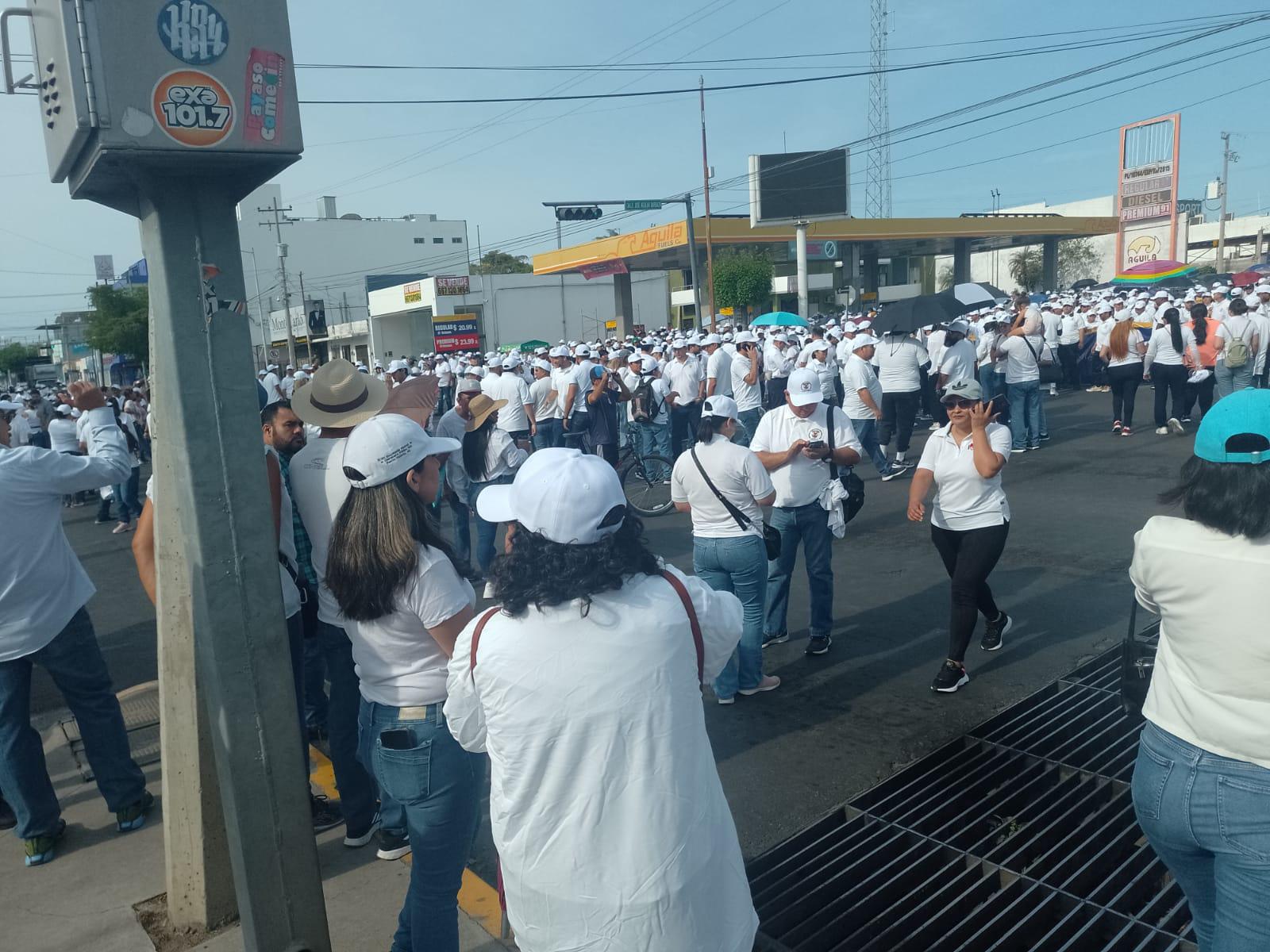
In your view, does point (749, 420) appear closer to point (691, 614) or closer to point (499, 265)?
point (691, 614)

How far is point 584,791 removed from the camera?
192 centimetres

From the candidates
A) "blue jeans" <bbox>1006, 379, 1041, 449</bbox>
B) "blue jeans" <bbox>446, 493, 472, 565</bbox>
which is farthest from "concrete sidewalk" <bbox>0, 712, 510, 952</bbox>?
"blue jeans" <bbox>1006, 379, 1041, 449</bbox>

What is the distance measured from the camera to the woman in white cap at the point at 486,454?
782cm

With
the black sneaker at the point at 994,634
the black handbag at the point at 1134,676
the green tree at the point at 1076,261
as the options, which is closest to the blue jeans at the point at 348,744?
the black handbag at the point at 1134,676

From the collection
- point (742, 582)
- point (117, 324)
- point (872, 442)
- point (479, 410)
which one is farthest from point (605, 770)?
point (117, 324)

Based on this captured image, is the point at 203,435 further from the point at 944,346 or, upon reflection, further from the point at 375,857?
the point at 944,346

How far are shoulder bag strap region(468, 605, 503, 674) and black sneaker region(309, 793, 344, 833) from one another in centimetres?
244

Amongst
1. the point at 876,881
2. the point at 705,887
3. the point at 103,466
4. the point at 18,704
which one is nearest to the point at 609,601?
the point at 705,887

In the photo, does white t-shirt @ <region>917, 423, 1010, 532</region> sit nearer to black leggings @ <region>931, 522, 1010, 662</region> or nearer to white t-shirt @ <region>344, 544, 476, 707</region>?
black leggings @ <region>931, 522, 1010, 662</region>

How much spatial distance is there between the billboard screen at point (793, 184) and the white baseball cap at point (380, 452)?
3259cm

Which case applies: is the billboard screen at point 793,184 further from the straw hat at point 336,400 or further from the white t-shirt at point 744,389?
the straw hat at point 336,400

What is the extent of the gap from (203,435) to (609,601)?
126 cm

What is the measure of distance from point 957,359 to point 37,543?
33.8ft

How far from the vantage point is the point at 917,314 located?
11.7 metres
